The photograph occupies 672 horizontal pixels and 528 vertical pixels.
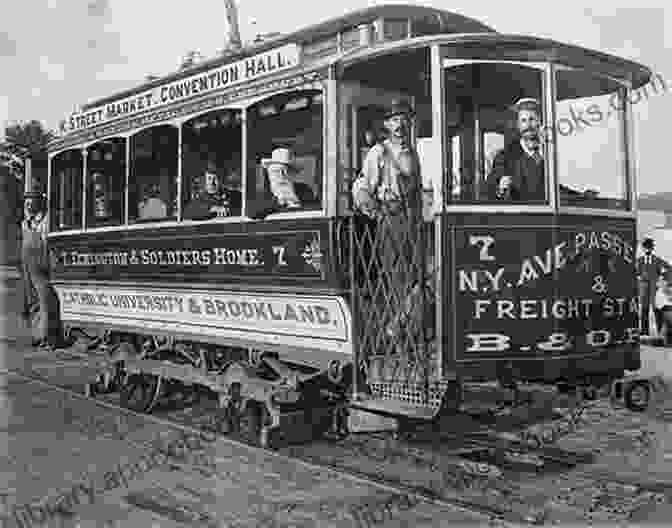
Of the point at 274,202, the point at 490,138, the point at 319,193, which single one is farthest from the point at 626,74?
the point at 274,202

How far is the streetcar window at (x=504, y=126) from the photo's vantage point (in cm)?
553

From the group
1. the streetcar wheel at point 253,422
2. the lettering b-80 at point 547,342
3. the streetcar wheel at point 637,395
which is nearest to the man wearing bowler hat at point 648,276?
the streetcar wheel at point 637,395

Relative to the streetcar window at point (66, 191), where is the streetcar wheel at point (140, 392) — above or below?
below

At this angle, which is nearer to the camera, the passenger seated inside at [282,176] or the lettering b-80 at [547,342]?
the lettering b-80 at [547,342]

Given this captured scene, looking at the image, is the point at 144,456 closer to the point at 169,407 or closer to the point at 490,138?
the point at 169,407

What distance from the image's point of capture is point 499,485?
5488 millimetres

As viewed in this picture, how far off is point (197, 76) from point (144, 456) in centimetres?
359

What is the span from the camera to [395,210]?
5730 mm

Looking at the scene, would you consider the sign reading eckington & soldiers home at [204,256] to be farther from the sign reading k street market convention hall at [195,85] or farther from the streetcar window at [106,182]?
the sign reading k street market convention hall at [195,85]

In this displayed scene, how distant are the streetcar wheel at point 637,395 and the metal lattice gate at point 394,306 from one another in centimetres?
252

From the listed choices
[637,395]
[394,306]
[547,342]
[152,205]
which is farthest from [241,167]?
[637,395]

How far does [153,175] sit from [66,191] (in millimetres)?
2110

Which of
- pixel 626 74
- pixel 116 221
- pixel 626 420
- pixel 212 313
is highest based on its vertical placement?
pixel 626 74

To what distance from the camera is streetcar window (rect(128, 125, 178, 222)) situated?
7.68 metres
